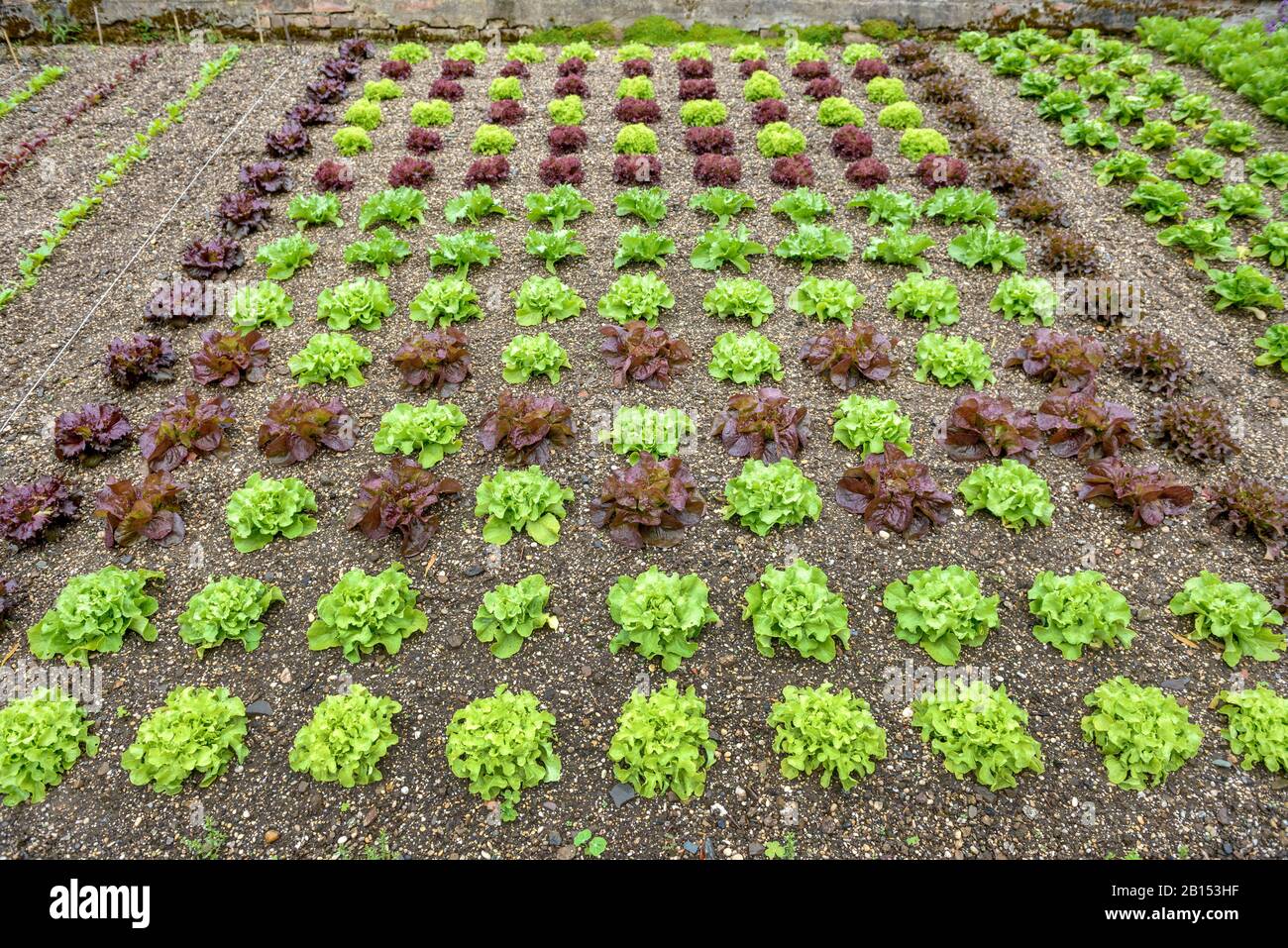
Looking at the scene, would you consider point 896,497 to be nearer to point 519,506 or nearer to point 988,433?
A: point 988,433

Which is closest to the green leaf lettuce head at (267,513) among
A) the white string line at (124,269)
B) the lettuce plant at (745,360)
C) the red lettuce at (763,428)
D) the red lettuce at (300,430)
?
the red lettuce at (300,430)

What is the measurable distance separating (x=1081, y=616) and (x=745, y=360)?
164 inches

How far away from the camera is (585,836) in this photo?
5.15 m

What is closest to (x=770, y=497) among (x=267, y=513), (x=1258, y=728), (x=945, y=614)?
(x=945, y=614)

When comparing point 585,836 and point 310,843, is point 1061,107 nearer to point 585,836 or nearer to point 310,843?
point 585,836

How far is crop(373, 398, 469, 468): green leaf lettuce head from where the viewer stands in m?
7.56

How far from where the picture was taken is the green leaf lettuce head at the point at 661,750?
5.25 metres

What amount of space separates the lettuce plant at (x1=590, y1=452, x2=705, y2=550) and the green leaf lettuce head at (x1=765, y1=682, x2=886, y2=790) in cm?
200

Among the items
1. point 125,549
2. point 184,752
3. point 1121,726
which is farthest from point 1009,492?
point 125,549

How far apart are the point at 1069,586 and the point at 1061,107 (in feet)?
36.3

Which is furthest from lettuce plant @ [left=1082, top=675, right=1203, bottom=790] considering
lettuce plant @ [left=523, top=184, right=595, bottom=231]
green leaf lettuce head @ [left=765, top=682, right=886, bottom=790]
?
lettuce plant @ [left=523, top=184, right=595, bottom=231]

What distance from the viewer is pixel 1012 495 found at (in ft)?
22.9

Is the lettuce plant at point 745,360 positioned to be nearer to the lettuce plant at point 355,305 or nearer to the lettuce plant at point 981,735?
the lettuce plant at point 981,735

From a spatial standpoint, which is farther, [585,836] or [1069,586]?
[1069,586]
